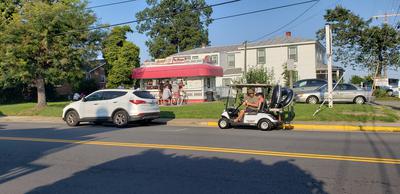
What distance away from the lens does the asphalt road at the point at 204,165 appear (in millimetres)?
6691

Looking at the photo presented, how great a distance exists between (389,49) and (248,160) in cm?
3830

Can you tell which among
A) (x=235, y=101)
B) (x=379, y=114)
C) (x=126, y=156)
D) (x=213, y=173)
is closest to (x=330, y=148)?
(x=213, y=173)

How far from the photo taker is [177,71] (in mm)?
29172

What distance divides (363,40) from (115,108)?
32.3m

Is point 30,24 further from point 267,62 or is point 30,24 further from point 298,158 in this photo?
point 267,62

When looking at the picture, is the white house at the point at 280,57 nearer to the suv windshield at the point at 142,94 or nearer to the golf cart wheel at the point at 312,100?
the golf cart wheel at the point at 312,100

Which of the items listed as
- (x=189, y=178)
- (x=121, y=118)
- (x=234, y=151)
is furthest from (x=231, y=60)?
(x=189, y=178)

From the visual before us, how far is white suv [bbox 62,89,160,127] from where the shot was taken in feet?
59.2

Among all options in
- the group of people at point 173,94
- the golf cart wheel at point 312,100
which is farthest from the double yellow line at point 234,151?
the golf cart wheel at point 312,100

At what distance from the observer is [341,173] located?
7.38m

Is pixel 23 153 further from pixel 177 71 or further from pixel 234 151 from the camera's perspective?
pixel 177 71

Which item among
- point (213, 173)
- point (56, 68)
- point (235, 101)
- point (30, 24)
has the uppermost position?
point (30, 24)

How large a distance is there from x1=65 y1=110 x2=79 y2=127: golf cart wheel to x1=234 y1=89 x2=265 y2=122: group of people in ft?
25.6

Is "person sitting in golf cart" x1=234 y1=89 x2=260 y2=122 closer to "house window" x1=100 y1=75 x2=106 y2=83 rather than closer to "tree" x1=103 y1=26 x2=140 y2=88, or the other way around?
"tree" x1=103 y1=26 x2=140 y2=88
